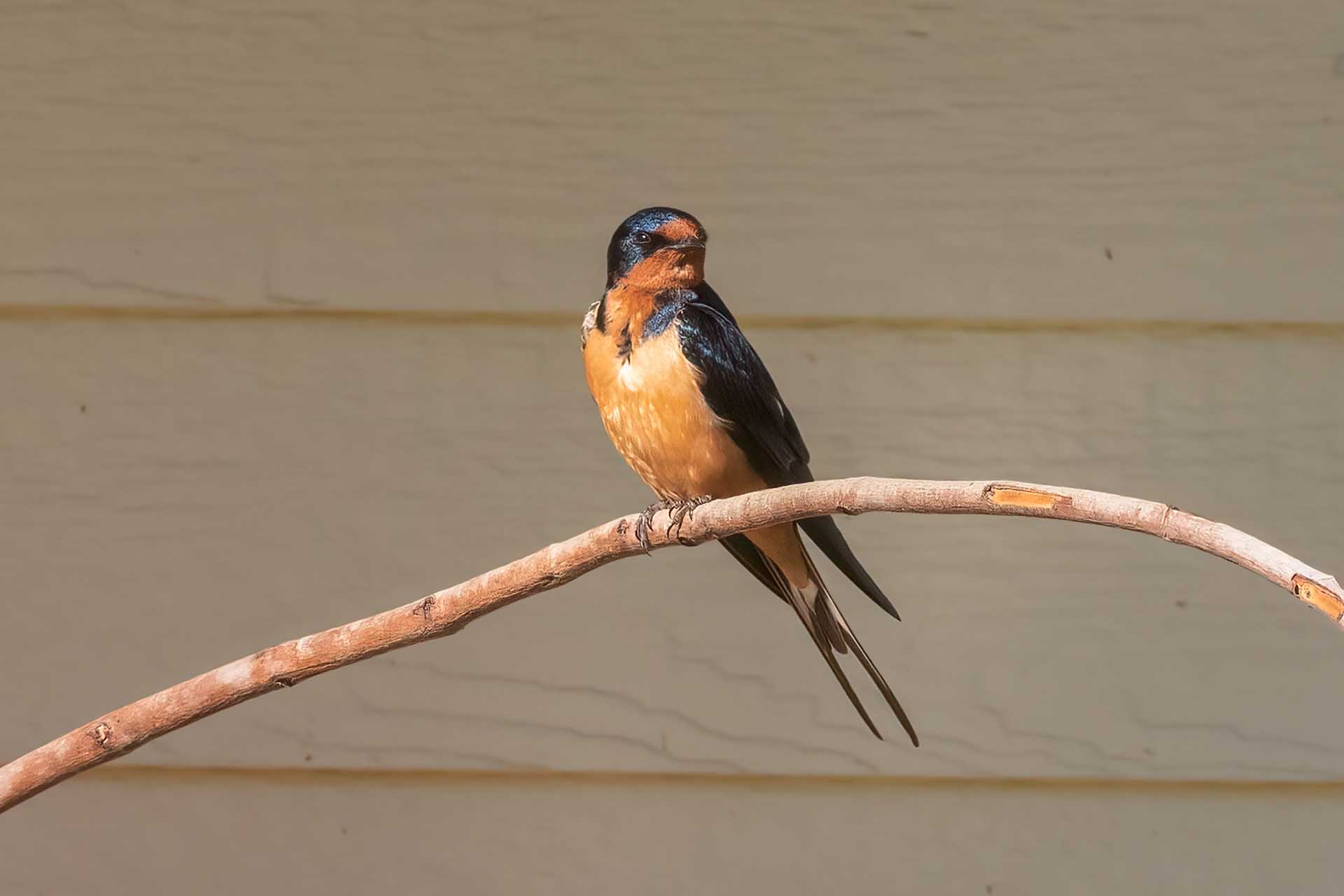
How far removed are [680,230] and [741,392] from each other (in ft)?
0.38

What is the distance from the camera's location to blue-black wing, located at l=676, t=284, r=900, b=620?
92 cm

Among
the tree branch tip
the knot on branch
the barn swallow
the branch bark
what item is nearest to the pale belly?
the barn swallow

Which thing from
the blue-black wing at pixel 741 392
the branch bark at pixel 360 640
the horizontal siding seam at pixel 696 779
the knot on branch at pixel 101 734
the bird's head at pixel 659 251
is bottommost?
the horizontal siding seam at pixel 696 779

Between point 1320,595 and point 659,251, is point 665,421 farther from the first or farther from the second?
point 1320,595

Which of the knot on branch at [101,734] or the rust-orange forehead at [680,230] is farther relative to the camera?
the rust-orange forehead at [680,230]

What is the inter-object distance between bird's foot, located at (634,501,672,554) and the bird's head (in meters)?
0.16

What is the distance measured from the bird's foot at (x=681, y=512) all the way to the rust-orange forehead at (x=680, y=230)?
0.58 feet

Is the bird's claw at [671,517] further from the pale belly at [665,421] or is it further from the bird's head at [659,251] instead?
the bird's head at [659,251]

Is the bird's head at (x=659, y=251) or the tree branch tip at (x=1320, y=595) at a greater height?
the bird's head at (x=659, y=251)

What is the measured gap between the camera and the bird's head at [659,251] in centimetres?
91

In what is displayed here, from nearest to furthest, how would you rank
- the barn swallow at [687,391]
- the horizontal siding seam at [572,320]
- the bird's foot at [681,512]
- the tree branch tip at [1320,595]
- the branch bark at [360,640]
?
the tree branch tip at [1320,595], the branch bark at [360,640], the bird's foot at [681,512], the barn swallow at [687,391], the horizontal siding seam at [572,320]

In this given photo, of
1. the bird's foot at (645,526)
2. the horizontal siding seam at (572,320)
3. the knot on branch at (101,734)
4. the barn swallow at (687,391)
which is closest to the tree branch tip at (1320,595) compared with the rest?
the bird's foot at (645,526)

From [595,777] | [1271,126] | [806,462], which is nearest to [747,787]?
[595,777]

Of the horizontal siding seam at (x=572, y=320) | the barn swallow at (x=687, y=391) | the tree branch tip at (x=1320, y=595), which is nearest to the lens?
the tree branch tip at (x=1320, y=595)
